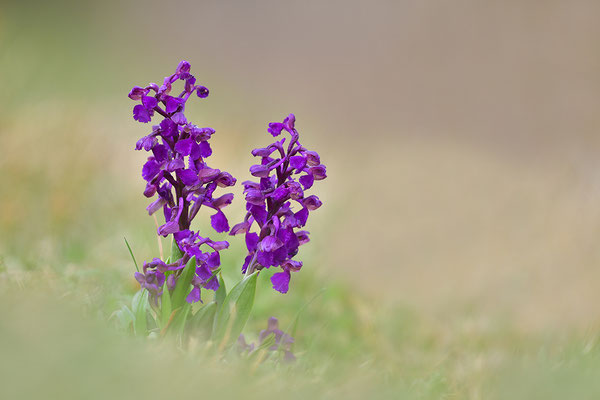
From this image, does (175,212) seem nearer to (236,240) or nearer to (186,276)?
(186,276)

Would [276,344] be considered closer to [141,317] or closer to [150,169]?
[141,317]

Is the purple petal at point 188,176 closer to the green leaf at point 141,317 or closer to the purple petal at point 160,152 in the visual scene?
the purple petal at point 160,152

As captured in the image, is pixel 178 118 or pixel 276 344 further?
pixel 276 344

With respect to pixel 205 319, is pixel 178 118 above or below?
above

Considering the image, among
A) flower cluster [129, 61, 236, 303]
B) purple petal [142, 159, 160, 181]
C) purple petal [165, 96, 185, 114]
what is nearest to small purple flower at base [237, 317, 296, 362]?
flower cluster [129, 61, 236, 303]

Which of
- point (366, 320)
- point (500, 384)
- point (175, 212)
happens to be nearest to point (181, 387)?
point (175, 212)

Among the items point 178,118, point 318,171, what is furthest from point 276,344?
point 178,118
